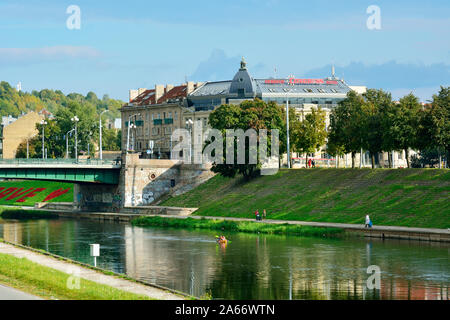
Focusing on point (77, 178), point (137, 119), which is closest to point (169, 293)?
point (77, 178)

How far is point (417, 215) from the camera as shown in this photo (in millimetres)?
76938

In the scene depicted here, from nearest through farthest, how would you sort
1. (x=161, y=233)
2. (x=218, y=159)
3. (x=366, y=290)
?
(x=366, y=290) < (x=161, y=233) < (x=218, y=159)

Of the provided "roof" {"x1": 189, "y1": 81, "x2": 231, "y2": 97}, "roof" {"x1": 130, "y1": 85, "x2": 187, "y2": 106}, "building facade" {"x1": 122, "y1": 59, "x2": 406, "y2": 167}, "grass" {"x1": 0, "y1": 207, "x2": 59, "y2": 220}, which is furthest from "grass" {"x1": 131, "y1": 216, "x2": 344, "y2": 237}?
"roof" {"x1": 130, "y1": 85, "x2": 187, "y2": 106}

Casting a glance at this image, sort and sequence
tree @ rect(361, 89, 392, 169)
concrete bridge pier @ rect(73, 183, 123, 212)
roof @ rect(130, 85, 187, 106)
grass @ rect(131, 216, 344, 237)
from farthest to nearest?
roof @ rect(130, 85, 187, 106), concrete bridge pier @ rect(73, 183, 123, 212), tree @ rect(361, 89, 392, 169), grass @ rect(131, 216, 344, 237)

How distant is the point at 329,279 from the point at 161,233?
39000mm

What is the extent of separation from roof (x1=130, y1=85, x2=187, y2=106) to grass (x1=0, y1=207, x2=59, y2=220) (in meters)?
Result: 56.7

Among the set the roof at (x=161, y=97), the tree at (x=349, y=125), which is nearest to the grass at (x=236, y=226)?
the tree at (x=349, y=125)

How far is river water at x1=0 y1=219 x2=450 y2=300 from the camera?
154 feet

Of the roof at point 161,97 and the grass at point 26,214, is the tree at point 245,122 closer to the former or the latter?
the grass at point 26,214

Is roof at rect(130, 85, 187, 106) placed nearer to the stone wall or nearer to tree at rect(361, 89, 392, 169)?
the stone wall

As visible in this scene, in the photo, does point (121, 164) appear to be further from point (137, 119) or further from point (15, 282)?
point (15, 282)

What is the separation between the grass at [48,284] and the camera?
3731 centimetres

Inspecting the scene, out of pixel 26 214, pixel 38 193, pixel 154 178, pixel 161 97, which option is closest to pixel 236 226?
pixel 154 178

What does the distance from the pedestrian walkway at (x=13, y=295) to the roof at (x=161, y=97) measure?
133078mm
